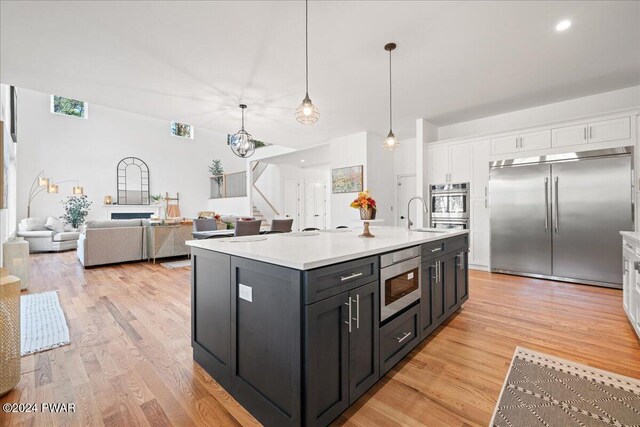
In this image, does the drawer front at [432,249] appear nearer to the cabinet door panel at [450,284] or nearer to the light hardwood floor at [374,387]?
the cabinet door panel at [450,284]

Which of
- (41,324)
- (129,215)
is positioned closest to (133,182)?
(129,215)

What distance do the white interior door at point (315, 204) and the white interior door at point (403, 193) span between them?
14.3 feet

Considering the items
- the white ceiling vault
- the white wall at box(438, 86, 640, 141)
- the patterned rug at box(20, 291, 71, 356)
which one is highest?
the white ceiling vault

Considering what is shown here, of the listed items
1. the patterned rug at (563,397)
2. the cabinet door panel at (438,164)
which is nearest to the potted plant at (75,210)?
the cabinet door panel at (438,164)

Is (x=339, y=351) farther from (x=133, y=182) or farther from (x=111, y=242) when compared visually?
(x=133, y=182)

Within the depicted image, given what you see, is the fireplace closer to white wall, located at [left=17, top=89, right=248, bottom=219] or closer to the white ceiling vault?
white wall, located at [left=17, top=89, right=248, bottom=219]

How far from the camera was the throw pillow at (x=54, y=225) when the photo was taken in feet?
26.3

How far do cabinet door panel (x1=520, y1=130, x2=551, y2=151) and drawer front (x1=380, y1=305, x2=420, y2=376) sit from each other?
384 cm

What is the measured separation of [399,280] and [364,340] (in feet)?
1.72

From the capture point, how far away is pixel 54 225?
8.09 m

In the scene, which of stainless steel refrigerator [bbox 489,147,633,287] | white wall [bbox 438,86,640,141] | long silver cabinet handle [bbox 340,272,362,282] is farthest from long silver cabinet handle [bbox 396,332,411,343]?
white wall [bbox 438,86,640,141]

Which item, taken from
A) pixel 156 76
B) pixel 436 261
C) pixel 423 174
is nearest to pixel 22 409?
pixel 436 261

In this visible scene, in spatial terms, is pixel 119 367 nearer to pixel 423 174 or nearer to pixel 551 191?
pixel 423 174

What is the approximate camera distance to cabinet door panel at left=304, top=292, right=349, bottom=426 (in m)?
1.28
